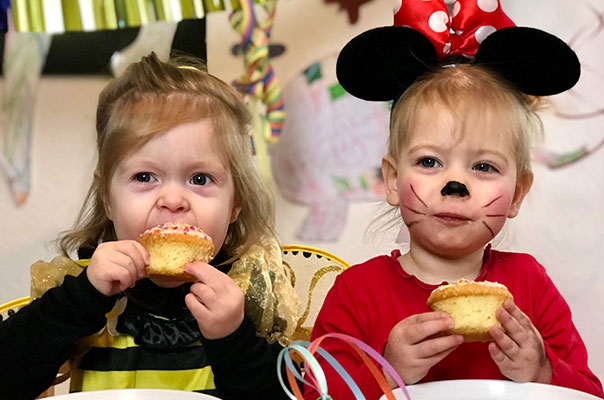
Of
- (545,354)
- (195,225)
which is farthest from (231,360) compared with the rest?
(545,354)

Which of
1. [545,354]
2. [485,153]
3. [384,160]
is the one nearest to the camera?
[545,354]

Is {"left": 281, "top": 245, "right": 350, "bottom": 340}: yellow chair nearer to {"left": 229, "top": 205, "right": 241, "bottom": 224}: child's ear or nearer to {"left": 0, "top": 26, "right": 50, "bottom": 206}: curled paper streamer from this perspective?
{"left": 229, "top": 205, "right": 241, "bottom": 224}: child's ear

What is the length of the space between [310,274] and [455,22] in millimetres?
668

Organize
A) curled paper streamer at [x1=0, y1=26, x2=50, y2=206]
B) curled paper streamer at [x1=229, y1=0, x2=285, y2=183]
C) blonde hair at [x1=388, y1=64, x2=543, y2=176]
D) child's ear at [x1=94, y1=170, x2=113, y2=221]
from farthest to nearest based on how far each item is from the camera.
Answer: curled paper streamer at [x1=0, y1=26, x2=50, y2=206], curled paper streamer at [x1=229, y1=0, x2=285, y2=183], child's ear at [x1=94, y1=170, x2=113, y2=221], blonde hair at [x1=388, y1=64, x2=543, y2=176]

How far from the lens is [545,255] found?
2293mm

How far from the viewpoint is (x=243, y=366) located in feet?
3.90

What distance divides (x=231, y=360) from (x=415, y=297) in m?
0.32

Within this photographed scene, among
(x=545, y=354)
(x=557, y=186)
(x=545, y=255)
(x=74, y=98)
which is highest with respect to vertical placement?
(x=545, y=354)

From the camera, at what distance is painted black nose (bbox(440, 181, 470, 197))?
3.77 feet

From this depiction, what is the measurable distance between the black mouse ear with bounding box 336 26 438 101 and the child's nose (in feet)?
1.10

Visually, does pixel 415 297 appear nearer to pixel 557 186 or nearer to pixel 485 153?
pixel 485 153

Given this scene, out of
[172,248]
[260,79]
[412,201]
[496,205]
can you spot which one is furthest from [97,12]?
[496,205]

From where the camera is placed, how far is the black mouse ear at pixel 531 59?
121 centimetres

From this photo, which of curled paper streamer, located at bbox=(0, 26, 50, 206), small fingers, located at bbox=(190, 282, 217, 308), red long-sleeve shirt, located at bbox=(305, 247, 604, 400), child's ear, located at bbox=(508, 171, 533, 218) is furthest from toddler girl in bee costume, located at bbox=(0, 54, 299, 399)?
curled paper streamer, located at bbox=(0, 26, 50, 206)
